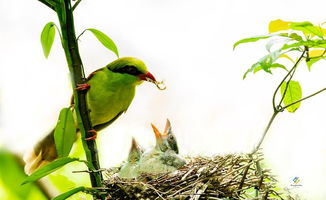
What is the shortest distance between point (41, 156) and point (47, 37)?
0.34 metres

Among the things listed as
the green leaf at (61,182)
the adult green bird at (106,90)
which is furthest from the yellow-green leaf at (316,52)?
the green leaf at (61,182)

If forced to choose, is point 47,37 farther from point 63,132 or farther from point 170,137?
point 170,137

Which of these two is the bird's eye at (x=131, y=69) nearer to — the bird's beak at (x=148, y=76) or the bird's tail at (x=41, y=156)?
the bird's beak at (x=148, y=76)

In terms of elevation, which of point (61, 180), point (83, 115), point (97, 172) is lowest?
point (61, 180)

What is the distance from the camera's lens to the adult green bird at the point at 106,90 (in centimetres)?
114

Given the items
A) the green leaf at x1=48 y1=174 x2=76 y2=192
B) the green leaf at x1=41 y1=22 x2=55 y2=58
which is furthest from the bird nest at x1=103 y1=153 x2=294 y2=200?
the green leaf at x1=48 y1=174 x2=76 y2=192

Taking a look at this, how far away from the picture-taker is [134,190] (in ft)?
3.17

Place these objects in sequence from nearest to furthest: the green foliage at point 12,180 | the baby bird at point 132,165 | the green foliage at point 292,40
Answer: the green foliage at point 292,40 < the baby bird at point 132,165 < the green foliage at point 12,180

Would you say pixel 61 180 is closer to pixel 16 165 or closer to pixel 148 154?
pixel 16 165

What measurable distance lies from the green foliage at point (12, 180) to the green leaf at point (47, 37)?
0.52 metres

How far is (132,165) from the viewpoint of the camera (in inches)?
44.4

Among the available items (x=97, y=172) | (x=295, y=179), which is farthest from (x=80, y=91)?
(x=295, y=179)

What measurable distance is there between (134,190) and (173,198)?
9 centimetres

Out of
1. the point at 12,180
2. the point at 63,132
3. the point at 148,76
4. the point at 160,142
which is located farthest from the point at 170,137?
the point at 12,180
